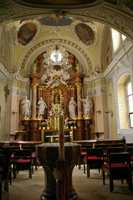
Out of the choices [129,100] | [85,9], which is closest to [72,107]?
[129,100]

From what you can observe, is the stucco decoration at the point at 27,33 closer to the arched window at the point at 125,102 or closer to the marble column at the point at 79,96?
the marble column at the point at 79,96

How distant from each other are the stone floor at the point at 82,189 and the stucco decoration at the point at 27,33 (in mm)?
10115

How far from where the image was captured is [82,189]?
389 centimetres

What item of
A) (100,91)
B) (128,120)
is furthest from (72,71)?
(128,120)

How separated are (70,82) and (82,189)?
36.4 ft

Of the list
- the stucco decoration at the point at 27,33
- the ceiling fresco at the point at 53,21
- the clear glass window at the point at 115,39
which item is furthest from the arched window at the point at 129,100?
the stucco decoration at the point at 27,33

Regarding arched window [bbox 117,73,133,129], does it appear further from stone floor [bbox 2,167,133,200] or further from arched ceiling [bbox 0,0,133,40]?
stone floor [bbox 2,167,133,200]

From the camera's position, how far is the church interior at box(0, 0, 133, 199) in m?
10.5

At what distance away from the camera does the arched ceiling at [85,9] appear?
6.25 meters

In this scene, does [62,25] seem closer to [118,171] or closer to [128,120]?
[128,120]

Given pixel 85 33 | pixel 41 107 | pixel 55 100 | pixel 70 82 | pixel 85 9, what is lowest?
pixel 41 107

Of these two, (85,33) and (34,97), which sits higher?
(85,33)

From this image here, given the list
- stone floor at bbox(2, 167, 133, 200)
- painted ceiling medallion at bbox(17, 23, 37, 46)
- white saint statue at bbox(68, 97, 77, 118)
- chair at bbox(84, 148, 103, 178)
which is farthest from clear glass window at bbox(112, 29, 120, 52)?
stone floor at bbox(2, 167, 133, 200)

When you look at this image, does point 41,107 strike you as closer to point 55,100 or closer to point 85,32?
point 55,100
